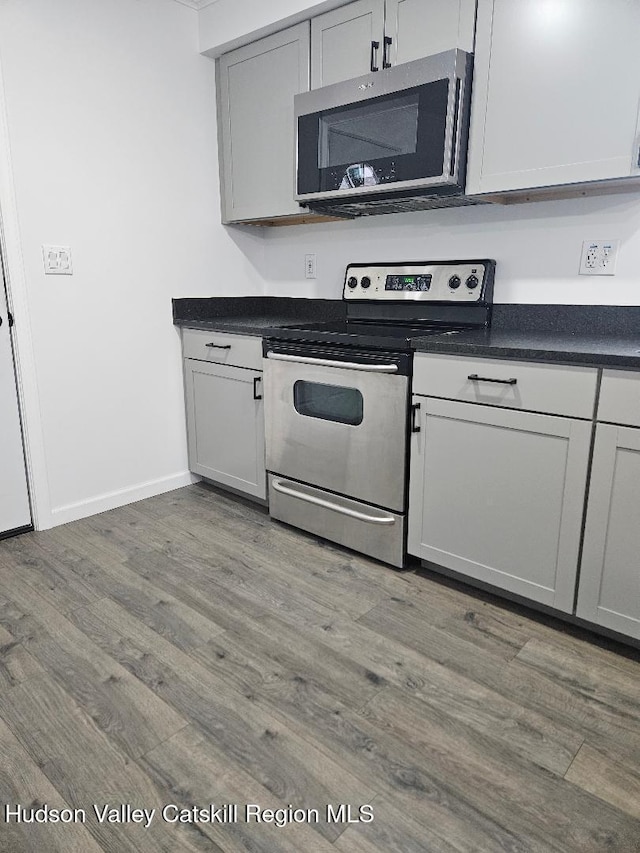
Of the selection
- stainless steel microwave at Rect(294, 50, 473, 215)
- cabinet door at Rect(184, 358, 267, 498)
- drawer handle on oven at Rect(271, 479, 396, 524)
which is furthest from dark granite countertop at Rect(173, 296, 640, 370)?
drawer handle on oven at Rect(271, 479, 396, 524)

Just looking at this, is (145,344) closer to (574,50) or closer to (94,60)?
(94,60)

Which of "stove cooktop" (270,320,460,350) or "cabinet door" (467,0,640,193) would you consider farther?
"stove cooktop" (270,320,460,350)

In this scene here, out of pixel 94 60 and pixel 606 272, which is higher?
pixel 94 60

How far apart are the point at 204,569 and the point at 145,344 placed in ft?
3.89

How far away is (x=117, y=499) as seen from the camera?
2787 mm

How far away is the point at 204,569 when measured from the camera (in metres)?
2.20

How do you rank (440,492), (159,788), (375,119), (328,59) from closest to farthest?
1. (159,788)
2. (440,492)
3. (375,119)
4. (328,59)

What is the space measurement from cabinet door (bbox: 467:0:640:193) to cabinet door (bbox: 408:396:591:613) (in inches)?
31.3

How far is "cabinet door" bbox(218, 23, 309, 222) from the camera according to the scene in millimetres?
2482

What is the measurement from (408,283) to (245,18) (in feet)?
4.48

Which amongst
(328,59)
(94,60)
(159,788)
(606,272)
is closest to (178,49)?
(94,60)

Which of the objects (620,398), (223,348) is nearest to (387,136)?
(223,348)

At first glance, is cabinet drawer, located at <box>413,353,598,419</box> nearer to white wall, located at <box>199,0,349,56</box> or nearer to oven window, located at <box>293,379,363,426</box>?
oven window, located at <box>293,379,363,426</box>

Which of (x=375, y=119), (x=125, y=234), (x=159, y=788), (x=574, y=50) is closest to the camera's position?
(x=159, y=788)
